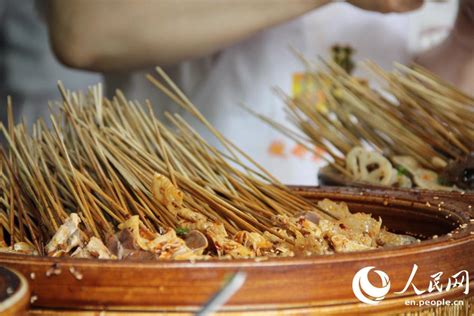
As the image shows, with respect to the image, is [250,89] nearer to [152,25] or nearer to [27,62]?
[152,25]

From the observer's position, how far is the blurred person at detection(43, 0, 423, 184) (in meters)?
2.08

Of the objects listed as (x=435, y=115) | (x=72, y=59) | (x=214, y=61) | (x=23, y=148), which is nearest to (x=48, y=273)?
(x=23, y=148)

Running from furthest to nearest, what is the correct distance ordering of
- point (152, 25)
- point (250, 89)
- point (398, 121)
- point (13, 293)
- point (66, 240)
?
point (250, 89)
point (152, 25)
point (398, 121)
point (66, 240)
point (13, 293)

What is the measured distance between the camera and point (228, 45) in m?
2.23

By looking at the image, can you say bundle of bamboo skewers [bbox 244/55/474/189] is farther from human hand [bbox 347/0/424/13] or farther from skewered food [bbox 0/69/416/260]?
skewered food [bbox 0/69/416/260]

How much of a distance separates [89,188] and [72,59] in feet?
4.14

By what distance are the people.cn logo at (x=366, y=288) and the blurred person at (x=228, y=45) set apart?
118cm

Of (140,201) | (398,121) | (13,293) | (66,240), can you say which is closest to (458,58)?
(398,121)

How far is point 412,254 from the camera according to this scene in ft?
2.42

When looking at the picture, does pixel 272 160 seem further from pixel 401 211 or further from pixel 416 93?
pixel 401 211

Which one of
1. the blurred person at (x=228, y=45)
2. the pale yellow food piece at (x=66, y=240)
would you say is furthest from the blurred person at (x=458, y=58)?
the pale yellow food piece at (x=66, y=240)

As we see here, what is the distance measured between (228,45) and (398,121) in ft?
2.40

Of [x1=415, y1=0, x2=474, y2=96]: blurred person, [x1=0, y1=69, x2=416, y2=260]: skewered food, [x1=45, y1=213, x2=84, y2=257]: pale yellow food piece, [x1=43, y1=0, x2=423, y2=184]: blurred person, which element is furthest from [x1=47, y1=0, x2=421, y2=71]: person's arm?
[x1=45, y1=213, x2=84, y2=257]: pale yellow food piece

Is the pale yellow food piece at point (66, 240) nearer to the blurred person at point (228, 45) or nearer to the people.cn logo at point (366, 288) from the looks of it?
the people.cn logo at point (366, 288)
